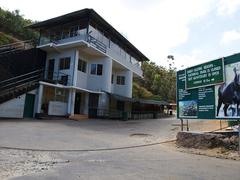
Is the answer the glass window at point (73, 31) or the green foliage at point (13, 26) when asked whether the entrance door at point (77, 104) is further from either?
the green foliage at point (13, 26)

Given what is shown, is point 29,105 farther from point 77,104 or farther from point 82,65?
point 82,65

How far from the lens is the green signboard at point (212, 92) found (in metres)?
11.5

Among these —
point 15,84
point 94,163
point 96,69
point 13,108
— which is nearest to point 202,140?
point 94,163

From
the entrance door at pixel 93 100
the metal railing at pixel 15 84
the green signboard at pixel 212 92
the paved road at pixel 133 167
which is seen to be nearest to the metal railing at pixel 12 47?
the metal railing at pixel 15 84

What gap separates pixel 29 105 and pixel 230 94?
693 inches

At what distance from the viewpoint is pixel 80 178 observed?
636cm

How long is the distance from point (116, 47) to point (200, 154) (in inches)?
1006

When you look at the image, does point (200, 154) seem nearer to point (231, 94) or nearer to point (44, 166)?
point (231, 94)

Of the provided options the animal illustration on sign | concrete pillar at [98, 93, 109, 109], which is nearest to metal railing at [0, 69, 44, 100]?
concrete pillar at [98, 93, 109, 109]

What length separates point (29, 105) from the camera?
23828mm

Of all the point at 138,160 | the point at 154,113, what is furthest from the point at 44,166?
the point at 154,113

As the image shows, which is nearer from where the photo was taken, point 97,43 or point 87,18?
point 87,18

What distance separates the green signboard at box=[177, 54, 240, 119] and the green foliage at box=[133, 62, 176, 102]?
46223 mm

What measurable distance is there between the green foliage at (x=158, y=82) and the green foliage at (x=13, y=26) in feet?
80.7
